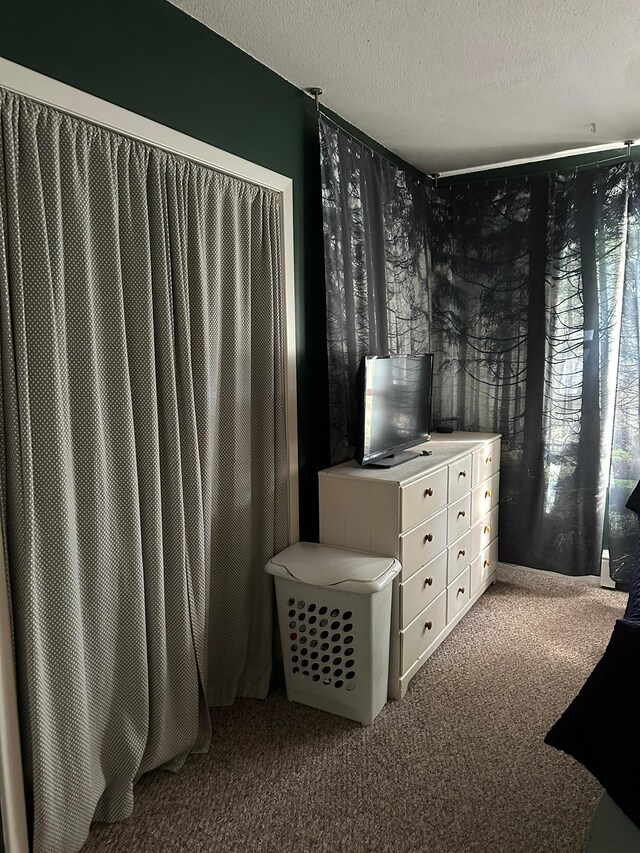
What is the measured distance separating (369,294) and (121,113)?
1.52 metres

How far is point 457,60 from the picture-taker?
2297 millimetres

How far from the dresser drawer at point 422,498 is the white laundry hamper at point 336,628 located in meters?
0.20

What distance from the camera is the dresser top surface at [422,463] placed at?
2480mm

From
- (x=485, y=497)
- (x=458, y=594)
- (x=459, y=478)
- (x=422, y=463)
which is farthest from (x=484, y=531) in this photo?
(x=422, y=463)

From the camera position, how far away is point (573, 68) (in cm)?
237

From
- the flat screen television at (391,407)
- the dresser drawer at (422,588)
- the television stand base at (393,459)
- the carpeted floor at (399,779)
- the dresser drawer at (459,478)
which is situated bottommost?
the carpeted floor at (399,779)

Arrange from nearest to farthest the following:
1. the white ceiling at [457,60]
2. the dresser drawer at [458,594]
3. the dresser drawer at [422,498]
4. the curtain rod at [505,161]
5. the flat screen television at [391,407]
Result: the white ceiling at [457,60], the dresser drawer at [422,498], the flat screen television at [391,407], the curtain rod at [505,161], the dresser drawer at [458,594]

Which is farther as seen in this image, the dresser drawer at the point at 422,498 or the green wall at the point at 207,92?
the dresser drawer at the point at 422,498

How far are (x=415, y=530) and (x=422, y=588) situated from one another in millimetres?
291

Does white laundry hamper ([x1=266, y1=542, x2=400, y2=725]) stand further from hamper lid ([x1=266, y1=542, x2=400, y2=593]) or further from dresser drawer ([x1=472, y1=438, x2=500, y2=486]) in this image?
dresser drawer ([x1=472, y1=438, x2=500, y2=486])

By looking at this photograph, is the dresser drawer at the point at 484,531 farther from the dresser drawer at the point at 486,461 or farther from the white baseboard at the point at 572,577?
the white baseboard at the point at 572,577

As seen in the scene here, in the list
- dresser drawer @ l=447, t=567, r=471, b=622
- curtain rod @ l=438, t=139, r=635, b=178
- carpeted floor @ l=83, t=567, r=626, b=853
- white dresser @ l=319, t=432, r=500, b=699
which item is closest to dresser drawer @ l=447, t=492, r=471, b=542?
white dresser @ l=319, t=432, r=500, b=699

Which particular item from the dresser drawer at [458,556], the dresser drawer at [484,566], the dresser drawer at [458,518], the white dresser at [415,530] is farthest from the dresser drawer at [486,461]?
the dresser drawer at [484,566]

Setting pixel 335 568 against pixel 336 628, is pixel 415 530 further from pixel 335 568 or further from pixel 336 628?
pixel 336 628
